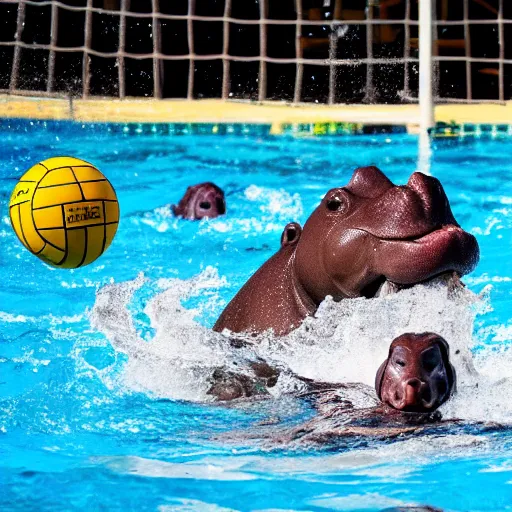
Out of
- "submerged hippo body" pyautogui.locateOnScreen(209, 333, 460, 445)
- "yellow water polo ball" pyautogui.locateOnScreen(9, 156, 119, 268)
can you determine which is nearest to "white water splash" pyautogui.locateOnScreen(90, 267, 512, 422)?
"submerged hippo body" pyautogui.locateOnScreen(209, 333, 460, 445)

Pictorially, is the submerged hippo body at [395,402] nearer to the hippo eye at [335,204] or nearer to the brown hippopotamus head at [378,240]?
the brown hippopotamus head at [378,240]

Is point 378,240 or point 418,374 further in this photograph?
point 378,240

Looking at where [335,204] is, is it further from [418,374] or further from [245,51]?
[245,51]

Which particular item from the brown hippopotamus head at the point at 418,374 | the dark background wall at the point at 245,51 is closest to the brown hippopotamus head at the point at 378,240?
the brown hippopotamus head at the point at 418,374

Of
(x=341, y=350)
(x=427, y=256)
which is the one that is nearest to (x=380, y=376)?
(x=427, y=256)

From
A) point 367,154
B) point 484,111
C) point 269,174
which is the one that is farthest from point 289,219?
point 484,111

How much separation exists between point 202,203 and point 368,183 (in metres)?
4.42

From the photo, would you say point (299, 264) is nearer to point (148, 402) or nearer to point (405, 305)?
point (405, 305)

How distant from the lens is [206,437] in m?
4.89

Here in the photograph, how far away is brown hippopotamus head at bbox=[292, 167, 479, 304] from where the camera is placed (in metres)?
4.61

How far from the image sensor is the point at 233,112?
480 inches

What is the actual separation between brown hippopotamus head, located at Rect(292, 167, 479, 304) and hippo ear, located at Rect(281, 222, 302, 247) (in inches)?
5.0

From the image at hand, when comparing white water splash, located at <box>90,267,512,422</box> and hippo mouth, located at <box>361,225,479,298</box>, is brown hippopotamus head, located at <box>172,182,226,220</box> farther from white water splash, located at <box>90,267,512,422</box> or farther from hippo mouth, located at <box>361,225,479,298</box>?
hippo mouth, located at <box>361,225,479,298</box>

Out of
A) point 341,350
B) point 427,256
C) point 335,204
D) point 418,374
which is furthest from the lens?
point 341,350
